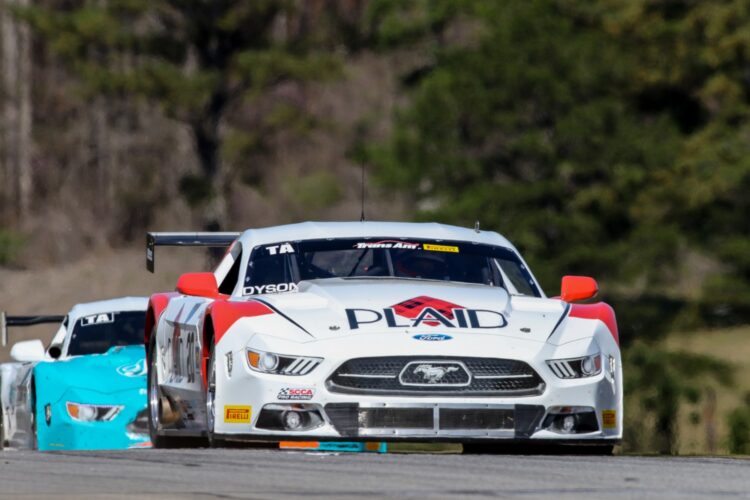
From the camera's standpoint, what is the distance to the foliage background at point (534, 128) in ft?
132

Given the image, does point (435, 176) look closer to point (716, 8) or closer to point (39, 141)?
point (716, 8)

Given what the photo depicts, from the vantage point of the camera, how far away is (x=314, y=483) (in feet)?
24.3

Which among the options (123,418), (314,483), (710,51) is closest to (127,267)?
(710,51)

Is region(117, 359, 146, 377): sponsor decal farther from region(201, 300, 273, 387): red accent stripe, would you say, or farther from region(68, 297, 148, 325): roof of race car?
region(201, 300, 273, 387): red accent stripe

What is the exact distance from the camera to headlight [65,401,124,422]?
13.5 meters

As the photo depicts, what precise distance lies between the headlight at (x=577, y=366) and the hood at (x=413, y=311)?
149 mm

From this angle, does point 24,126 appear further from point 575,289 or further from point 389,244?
point 575,289

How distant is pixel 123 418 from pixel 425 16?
33.5m

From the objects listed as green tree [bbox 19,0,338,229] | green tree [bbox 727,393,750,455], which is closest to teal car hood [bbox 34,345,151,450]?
green tree [bbox 727,393,750,455]

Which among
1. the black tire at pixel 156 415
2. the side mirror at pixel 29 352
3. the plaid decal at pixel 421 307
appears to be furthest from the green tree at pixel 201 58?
the plaid decal at pixel 421 307

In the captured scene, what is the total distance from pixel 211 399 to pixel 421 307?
1.22m

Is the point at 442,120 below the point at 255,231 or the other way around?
the other way around

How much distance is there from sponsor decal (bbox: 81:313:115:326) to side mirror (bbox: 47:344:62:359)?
0.29 meters

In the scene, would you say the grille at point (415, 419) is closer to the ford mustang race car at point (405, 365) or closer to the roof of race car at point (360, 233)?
the ford mustang race car at point (405, 365)
